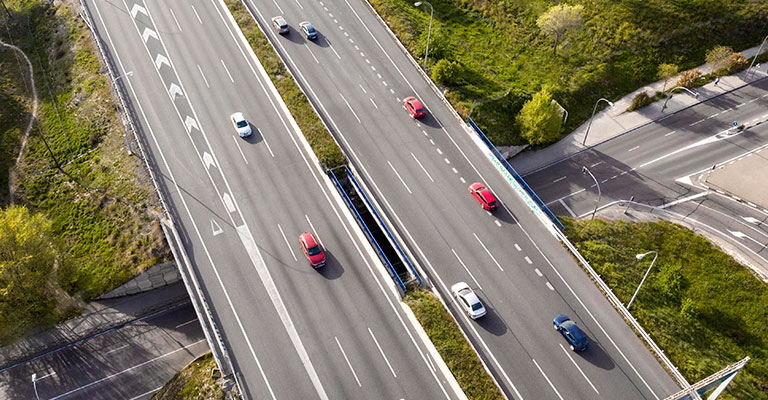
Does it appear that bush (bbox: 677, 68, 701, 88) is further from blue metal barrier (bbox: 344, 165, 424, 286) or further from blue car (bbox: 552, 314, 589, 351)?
blue metal barrier (bbox: 344, 165, 424, 286)

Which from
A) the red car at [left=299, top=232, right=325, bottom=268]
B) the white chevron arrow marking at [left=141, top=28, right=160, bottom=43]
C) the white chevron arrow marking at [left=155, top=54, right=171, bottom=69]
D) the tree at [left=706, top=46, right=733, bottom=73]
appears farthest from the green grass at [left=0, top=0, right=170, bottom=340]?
the tree at [left=706, top=46, right=733, bottom=73]

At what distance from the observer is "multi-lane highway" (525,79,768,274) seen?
202ft

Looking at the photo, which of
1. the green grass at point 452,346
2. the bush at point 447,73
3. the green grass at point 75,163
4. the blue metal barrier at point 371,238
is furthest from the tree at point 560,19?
the green grass at point 75,163

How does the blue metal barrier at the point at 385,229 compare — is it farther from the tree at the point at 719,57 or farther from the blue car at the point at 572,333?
the tree at the point at 719,57

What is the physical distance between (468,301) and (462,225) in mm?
9477

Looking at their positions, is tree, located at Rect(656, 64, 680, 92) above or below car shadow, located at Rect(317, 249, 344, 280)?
above

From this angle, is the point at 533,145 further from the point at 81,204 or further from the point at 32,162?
the point at 32,162

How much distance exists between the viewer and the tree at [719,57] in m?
72.9

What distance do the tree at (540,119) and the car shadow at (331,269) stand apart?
101ft

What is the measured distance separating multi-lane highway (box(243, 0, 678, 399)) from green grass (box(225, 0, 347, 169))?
4.91ft

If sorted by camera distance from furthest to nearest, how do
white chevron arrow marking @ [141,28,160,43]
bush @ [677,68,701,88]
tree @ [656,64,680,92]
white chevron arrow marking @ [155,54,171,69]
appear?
bush @ [677,68,701,88] < tree @ [656,64,680,92] < white chevron arrow marking @ [141,28,160,43] < white chevron arrow marking @ [155,54,171,69]

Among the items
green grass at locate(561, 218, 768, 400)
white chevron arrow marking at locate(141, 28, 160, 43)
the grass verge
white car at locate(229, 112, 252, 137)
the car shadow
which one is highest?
white chevron arrow marking at locate(141, 28, 160, 43)

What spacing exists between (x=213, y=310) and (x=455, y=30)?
53.6 metres

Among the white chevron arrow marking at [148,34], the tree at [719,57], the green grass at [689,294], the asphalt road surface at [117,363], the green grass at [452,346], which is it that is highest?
the white chevron arrow marking at [148,34]
